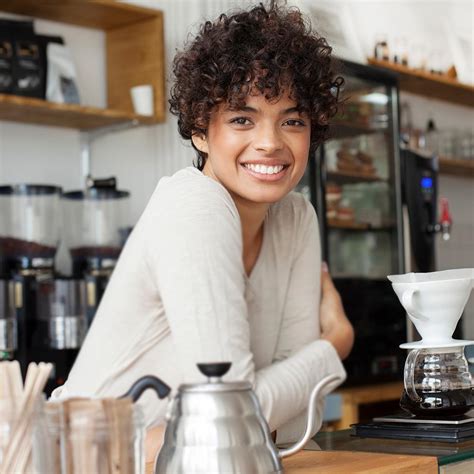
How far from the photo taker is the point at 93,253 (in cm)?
378

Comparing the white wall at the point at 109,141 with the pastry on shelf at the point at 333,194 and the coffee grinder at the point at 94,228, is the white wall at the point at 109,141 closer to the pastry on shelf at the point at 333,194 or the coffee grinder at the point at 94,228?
the coffee grinder at the point at 94,228

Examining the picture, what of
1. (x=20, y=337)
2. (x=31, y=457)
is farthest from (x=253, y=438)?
(x=20, y=337)

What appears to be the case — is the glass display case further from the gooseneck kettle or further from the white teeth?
the gooseneck kettle

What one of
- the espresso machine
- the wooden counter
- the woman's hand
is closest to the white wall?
the espresso machine

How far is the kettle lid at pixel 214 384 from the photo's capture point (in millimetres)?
1248

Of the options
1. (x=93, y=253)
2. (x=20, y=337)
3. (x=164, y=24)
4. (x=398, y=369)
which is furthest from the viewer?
(x=398, y=369)

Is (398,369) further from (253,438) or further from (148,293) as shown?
(253,438)

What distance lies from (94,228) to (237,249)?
7.28ft

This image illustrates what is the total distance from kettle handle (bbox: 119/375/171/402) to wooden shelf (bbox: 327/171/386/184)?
383cm

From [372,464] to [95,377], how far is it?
0.51 metres

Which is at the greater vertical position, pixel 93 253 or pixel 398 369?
pixel 93 253

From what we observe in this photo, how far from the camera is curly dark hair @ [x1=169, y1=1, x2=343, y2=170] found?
1.83 meters

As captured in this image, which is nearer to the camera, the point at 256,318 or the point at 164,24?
the point at 256,318

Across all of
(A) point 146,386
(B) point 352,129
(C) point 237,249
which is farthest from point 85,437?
(B) point 352,129
